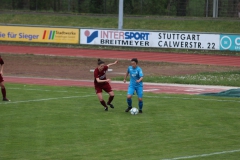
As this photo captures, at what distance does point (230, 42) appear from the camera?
40.6 meters

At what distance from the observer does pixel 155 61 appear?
39531 millimetres

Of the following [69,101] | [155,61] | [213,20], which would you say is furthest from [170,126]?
[213,20]

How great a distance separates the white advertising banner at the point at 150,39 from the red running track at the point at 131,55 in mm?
691

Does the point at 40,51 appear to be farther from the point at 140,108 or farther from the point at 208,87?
the point at 140,108

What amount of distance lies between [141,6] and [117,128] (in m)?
45.4

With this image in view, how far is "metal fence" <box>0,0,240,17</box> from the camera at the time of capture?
56656mm

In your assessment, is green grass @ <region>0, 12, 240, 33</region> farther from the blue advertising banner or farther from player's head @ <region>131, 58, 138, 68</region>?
player's head @ <region>131, 58, 138, 68</region>

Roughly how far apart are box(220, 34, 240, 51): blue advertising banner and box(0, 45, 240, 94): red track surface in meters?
0.72

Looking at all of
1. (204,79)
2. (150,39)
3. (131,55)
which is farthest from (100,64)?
(150,39)

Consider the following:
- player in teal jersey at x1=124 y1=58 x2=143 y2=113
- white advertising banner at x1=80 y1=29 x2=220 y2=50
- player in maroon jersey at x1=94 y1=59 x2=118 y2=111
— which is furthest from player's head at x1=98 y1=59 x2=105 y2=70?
white advertising banner at x1=80 y1=29 x2=220 y2=50

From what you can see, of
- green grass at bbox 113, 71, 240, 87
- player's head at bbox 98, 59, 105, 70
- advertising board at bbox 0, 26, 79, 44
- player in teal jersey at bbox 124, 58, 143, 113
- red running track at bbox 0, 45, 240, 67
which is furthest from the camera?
advertising board at bbox 0, 26, 79, 44

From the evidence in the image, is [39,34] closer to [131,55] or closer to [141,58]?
[131,55]

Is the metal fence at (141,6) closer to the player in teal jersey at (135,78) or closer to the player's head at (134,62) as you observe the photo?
the player in teal jersey at (135,78)

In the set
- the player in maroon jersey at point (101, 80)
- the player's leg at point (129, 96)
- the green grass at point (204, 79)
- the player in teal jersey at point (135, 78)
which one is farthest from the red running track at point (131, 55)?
the player in teal jersey at point (135, 78)
